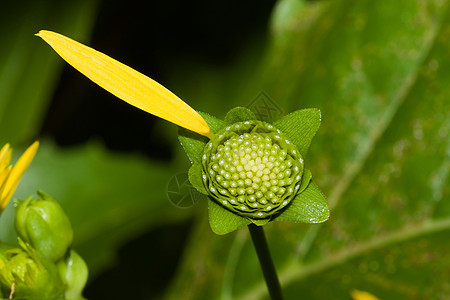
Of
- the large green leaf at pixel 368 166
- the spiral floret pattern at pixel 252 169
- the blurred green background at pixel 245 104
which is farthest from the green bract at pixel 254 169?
the large green leaf at pixel 368 166

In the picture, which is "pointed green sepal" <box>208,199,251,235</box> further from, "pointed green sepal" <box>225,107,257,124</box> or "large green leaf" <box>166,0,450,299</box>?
"large green leaf" <box>166,0,450,299</box>

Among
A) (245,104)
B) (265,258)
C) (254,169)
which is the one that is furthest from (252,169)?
(245,104)

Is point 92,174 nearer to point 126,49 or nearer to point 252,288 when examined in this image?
point 126,49

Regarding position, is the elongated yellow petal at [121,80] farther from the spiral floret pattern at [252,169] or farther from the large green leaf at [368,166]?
the large green leaf at [368,166]

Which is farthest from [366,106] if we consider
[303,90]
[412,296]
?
[412,296]

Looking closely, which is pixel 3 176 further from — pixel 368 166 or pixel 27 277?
pixel 368 166
